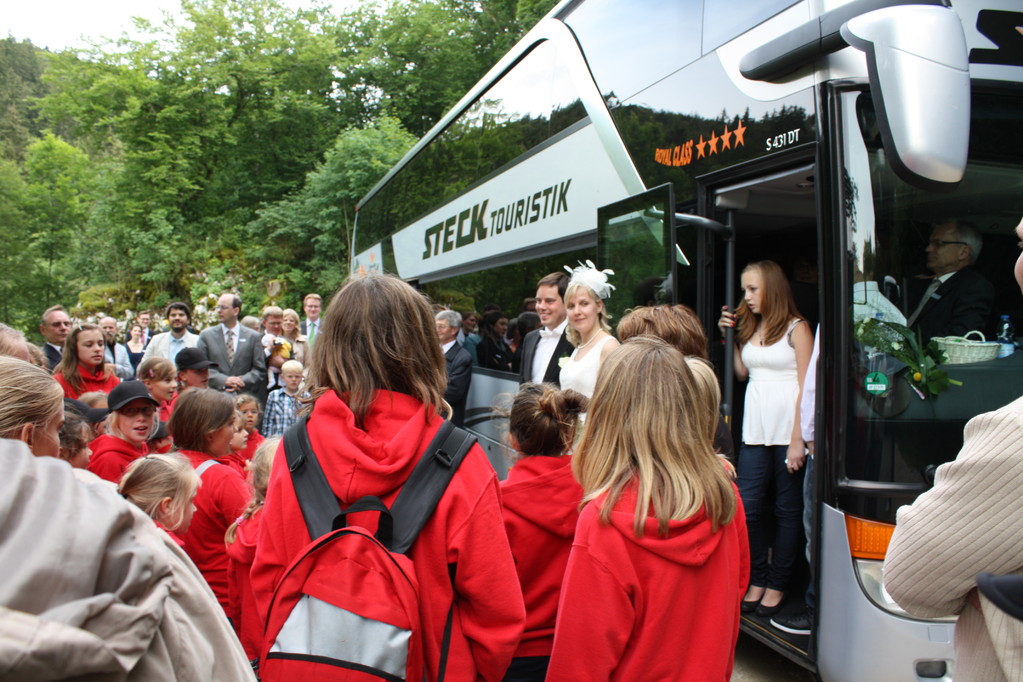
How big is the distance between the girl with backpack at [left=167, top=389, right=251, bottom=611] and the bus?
1211 millimetres

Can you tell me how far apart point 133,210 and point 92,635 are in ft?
103

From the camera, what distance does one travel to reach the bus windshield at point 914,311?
298 centimetres

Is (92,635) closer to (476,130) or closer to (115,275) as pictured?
(476,130)

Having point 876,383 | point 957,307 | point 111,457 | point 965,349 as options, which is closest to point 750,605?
point 876,383

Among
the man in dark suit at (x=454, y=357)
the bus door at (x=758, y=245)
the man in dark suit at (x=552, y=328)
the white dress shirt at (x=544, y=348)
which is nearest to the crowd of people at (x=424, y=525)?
the bus door at (x=758, y=245)

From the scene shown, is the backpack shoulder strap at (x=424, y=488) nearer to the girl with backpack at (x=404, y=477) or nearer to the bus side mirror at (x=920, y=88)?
the girl with backpack at (x=404, y=477)

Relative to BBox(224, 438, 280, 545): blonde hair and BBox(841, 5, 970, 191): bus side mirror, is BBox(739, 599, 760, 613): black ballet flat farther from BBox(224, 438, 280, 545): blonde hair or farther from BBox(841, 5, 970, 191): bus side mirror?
BBox(224, 438, 280, 545): blonde hair

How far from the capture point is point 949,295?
3082 mm

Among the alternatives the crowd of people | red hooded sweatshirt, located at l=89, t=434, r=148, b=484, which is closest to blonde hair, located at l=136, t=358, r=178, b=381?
red hooded sweatshirt, located at l=89, t=434, r=148, b=484

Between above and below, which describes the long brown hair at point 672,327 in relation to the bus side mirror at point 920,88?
below

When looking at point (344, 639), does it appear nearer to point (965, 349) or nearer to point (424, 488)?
point (424, 488)

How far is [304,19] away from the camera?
3300cm

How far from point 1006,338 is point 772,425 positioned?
1270mm

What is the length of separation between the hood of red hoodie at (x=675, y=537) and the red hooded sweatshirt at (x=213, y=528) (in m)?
1.91
